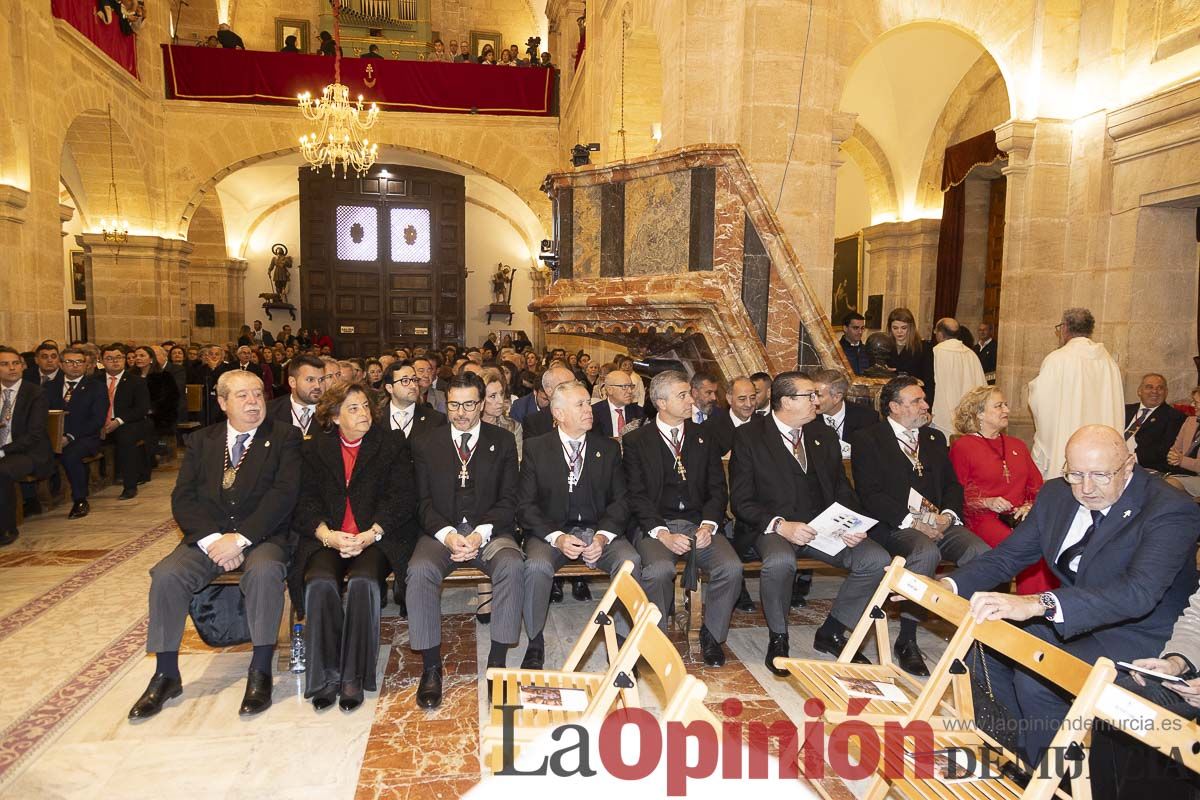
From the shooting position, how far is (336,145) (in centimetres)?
1250

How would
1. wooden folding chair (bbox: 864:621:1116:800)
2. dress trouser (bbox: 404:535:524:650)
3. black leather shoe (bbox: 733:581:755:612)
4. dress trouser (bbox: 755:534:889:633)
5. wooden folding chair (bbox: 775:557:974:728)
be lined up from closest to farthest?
wooden folding chair (bbox: 864:621:1116:800), wooden folding chair (bbox: 775:557:974:728), dress trouser (bbox: 404:535:524:650), dress trouser (bbox: 755:534:889:633), black leather shoe (bbox: 733:581:755:612)

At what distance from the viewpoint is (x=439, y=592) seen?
3564mm

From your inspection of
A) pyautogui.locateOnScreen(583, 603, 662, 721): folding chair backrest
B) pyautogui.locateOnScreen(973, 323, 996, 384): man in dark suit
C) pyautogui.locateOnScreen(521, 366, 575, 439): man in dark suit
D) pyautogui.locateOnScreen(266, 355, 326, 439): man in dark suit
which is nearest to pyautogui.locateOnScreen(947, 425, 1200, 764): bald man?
pyautogui.locateOnScreen(583, 603, 662, 721): folding chair backrest

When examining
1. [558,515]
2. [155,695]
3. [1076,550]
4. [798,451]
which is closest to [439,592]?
[558,515]

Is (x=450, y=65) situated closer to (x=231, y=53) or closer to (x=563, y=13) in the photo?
(x=563, y=13)

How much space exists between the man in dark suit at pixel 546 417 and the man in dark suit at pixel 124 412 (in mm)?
4338

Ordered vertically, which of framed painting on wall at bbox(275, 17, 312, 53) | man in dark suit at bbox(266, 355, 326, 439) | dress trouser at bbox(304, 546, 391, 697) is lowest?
dress trouser at bbox(304, 546, 391, 697)

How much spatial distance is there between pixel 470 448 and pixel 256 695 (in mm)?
1500

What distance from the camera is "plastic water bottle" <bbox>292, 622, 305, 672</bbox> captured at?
3.70m

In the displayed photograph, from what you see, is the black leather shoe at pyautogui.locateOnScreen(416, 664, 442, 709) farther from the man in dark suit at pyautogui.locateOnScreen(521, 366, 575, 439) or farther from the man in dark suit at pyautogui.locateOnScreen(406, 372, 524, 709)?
the man in dark suit at pyautogui.locateOnScreen(521, 366, 575, 439)

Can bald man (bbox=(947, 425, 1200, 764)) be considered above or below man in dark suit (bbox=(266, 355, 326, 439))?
below

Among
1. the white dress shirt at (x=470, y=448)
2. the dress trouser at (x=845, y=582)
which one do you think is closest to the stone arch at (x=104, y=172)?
the white dress shirt at (x=470, y=448)

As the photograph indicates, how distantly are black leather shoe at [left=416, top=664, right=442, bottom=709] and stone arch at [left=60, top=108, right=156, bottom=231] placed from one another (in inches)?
527

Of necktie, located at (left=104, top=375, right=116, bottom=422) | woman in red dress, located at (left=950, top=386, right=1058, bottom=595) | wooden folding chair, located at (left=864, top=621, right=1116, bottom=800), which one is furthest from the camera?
necktie, located at (left=104, top=375, right=116, bottom=422)
